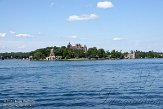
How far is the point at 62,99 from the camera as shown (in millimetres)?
35719

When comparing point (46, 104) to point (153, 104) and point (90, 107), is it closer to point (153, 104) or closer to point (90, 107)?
point (90, 107)

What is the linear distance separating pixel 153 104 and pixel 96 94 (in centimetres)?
946

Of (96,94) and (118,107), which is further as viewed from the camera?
(96,94)

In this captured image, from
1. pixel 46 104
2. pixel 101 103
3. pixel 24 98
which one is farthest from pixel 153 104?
pixel 24 98

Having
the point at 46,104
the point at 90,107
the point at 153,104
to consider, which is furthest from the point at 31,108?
the point at 153,104

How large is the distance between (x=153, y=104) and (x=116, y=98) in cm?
502

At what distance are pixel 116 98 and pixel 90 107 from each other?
5.75 m

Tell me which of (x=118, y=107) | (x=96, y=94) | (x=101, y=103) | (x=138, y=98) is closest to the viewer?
(x=118, y=107)

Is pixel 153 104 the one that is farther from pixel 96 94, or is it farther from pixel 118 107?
pixel 96 94

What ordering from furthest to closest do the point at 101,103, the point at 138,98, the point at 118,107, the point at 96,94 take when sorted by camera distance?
the point at 96,94
the point at 138,98
the point at 101,103
the point at 118,107

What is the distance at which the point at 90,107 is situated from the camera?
1192 inches

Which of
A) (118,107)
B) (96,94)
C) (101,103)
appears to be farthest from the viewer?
(96,94)

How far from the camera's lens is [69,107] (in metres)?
30.5

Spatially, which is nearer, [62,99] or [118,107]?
[118,107]
